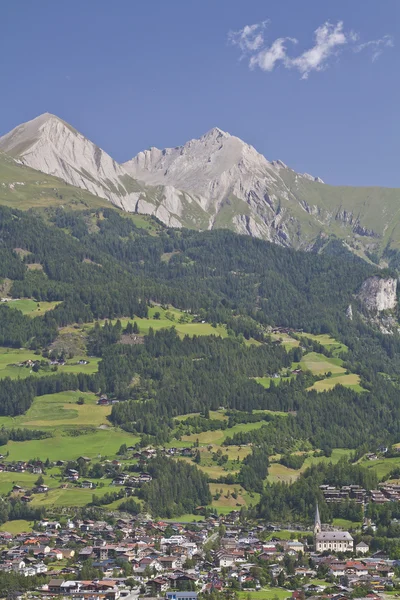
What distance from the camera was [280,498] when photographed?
600 feet

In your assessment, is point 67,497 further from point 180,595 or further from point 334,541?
point 180,595

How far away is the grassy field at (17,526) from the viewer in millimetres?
174238

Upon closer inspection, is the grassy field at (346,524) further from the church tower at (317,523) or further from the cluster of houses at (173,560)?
the cluster of houses at (173,560)

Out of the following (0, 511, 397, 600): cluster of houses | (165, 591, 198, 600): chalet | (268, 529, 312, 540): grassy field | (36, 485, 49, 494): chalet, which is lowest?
(165, 591, 198, 600): chalet

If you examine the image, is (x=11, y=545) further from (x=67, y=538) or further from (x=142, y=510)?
(x=142, y=510)

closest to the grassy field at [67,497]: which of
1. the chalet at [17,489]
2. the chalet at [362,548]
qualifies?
the chalet at [17,489]

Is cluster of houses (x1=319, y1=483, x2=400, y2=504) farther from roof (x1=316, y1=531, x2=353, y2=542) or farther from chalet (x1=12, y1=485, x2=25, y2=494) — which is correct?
chalet (x1=12, y1=485, x2=25, y2=494)

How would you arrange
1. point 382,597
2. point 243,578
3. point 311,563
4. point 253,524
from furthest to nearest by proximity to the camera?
point 253,524, point 311,563, point 243,578, point 382,597

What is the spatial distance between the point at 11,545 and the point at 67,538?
8.68 meters

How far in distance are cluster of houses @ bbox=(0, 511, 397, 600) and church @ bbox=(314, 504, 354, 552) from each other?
20 cm

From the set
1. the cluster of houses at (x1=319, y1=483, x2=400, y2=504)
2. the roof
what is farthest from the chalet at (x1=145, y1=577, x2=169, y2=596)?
the cluster of houses at (x1=319, y1=483, x2=400, y2=504)

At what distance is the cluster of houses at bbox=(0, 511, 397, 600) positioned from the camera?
131 m

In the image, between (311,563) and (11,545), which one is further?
(11,545)

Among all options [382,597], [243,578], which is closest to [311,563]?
[243,578]
